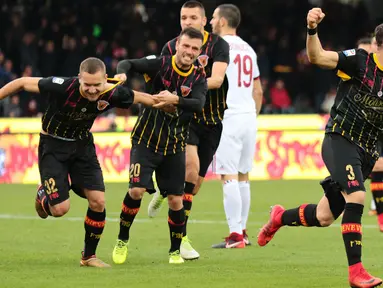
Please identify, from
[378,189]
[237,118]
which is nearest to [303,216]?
[237,118]

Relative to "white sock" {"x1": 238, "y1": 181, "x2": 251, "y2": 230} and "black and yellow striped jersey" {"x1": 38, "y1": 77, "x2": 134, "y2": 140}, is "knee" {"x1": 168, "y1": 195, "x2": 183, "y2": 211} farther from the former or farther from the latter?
"white sock" {"x1": 238, "y1": 181, "x2": 251, "y2": 230}

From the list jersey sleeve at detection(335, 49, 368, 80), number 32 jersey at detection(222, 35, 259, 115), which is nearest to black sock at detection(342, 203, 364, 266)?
jersey sleeve at detection(335, 49, 368, 80)

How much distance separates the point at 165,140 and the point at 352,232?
7.38 ft

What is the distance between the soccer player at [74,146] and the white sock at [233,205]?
2.25m

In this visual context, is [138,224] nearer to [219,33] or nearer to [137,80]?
[219,33]

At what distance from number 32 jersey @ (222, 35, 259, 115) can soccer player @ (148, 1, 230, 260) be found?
81 cm

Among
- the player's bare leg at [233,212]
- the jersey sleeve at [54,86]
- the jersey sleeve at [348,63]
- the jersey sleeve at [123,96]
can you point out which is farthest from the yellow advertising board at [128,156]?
the jersey sleeve at [348,63]

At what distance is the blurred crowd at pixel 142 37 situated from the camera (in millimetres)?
24125

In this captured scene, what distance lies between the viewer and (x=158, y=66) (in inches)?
368

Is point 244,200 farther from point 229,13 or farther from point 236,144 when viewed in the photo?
point 229,13

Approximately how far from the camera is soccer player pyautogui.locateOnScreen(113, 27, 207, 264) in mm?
9328

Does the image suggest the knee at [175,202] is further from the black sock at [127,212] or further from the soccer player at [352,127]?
the soccer player at [352,127]

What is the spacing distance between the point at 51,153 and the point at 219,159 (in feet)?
9.40

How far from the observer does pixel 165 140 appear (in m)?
9.36
